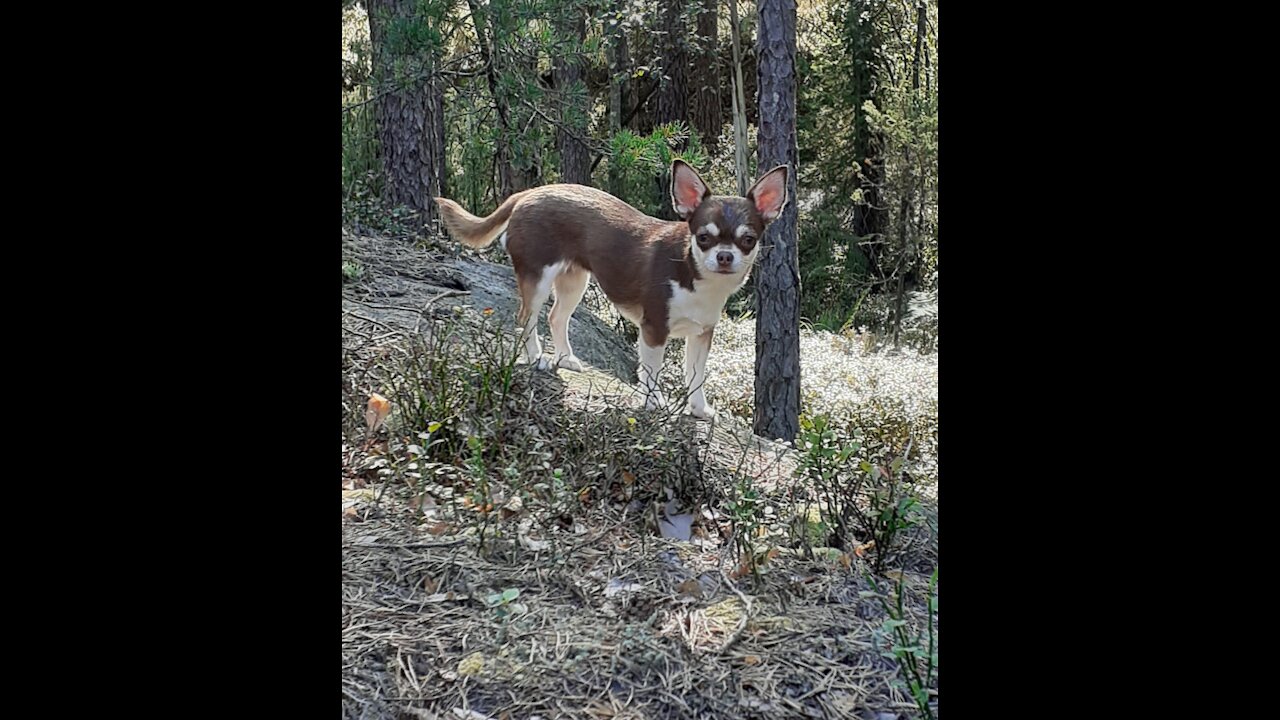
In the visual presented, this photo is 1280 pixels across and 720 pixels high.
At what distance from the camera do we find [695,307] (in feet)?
14.6

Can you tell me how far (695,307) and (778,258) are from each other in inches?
71.1

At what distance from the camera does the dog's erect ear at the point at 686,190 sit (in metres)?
4.04

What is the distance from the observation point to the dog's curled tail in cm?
472

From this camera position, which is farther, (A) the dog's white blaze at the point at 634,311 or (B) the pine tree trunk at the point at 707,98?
(B) the pine tree trunk at the point at 707,98

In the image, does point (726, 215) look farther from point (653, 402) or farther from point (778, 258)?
point (778, 258)

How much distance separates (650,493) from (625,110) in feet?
36.9

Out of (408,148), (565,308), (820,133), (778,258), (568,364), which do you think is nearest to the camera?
(568,364)

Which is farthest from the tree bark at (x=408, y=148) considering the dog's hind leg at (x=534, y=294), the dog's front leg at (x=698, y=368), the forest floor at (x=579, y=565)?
the dog's front leg at (x=698, y=368)

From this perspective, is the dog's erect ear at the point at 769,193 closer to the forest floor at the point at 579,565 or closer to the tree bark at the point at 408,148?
the forest floor at the point at 579,565

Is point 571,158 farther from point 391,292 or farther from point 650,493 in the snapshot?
point 650,493

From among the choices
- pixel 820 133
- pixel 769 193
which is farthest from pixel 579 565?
pixel 820 133

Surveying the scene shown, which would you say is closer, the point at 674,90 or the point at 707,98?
the point at 674,90

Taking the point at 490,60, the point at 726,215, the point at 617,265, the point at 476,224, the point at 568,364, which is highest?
the point at 490,60
